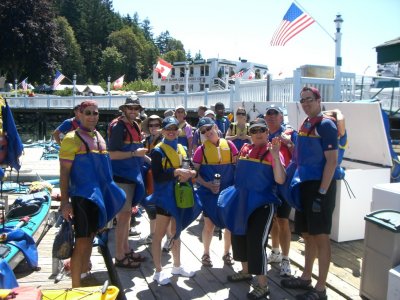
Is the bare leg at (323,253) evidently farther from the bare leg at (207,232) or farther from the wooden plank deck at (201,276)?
the bare leg at (207,232)

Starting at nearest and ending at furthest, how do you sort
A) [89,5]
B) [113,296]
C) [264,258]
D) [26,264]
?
[113,296]
[264,258]
[26,264]
[89,5]

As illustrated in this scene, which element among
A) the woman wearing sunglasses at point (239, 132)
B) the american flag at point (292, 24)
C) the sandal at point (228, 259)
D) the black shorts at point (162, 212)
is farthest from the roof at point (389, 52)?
the black shorts at point (162, 212)

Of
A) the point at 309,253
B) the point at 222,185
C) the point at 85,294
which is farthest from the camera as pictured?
the point at 222,185

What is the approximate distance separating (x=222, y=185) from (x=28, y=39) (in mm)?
45556

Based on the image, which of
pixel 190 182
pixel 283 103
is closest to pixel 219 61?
pixel 283 103

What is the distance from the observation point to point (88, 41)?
3556 inches

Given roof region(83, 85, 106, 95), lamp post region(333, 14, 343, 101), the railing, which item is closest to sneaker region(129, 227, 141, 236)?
the railing

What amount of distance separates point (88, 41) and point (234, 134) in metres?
91.4

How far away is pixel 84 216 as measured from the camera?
134 inches

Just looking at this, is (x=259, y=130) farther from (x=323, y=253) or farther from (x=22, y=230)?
(x=22, y=230)

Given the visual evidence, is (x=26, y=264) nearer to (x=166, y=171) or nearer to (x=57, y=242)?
(x=57, y=242)

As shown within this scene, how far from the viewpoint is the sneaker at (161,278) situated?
404cm

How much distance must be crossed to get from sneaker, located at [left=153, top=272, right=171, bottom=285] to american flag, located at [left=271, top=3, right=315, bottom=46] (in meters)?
7.81

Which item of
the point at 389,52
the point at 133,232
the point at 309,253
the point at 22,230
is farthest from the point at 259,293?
the point at 389,52
